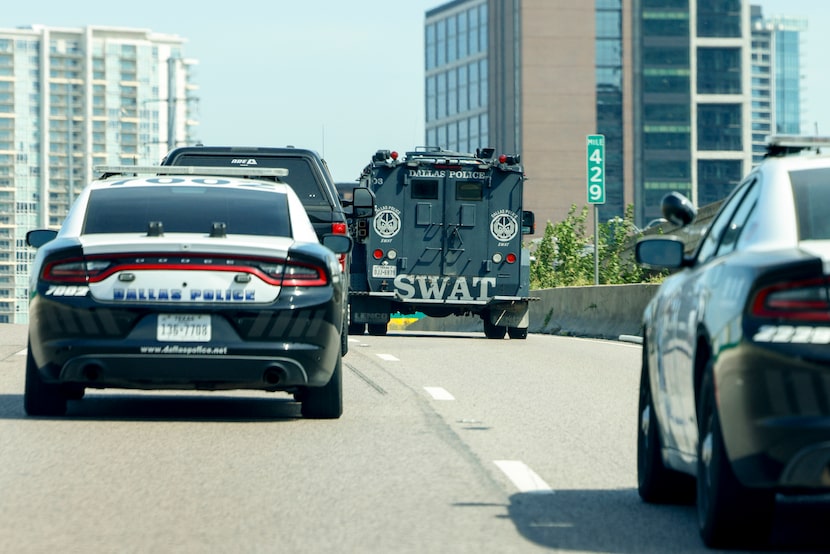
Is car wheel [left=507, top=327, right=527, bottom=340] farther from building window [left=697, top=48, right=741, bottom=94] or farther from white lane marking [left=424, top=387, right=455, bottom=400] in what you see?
building window [left=697, top=48, right=741, bottom=94]

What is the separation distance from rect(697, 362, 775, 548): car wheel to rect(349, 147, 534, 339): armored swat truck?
21.1 m

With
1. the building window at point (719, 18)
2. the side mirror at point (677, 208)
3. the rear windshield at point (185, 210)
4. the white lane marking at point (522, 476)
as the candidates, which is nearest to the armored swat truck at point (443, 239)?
the rear windshield at point (185, 210)

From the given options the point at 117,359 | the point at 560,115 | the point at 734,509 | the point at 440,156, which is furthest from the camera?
the point at 560,115

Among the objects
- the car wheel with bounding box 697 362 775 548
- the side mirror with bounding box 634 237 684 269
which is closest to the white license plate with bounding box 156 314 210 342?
the side mirror with bounding box 634 237 684 269

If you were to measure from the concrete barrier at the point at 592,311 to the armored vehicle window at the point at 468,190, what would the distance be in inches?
108

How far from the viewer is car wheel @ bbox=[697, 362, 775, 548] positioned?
19.8ft

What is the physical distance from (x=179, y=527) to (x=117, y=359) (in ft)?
12.0

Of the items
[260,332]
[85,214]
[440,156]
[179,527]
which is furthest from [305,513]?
[440,156]

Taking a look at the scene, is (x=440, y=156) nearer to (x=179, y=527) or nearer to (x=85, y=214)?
(x=85, y=214)

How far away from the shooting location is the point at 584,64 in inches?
5276

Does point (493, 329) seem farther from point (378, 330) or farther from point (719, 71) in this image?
point (719, 71)

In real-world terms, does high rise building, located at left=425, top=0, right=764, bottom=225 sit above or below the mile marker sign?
above

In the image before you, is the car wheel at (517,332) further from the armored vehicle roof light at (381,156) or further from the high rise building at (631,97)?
the high rise building at (631,97)

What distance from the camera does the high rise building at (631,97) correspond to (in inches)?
5236
